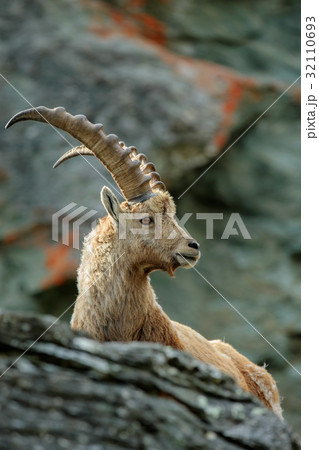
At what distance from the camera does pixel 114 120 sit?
21.6 m

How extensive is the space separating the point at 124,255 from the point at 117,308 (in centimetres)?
65

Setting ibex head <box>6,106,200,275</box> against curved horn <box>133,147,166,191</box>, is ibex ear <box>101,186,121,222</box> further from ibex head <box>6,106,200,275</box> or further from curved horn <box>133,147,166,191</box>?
curved horn <box>133,147,166,191</box>

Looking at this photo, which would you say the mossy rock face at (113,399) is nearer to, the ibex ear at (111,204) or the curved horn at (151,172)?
the ibex ear at (111,204)

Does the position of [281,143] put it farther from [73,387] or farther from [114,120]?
[73,387]

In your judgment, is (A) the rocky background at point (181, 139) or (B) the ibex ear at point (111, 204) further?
(A) the rocky background at point (181, 139)

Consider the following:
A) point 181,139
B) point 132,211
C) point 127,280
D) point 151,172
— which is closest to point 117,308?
point 127,280

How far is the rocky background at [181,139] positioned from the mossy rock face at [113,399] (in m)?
14.1

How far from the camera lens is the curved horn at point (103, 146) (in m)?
8.61

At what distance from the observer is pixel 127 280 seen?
8648 mm

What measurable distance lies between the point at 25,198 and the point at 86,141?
481 inches

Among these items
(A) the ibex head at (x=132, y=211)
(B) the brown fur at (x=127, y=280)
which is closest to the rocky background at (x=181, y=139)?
(B) the brown fur at (x=127, y=280)

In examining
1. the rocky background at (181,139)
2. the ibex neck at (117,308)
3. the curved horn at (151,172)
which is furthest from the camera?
the rocky background at (181,139)

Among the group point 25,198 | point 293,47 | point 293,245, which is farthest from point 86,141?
point 293,47

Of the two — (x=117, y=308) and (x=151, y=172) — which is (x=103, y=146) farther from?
(x=117, y=308)
